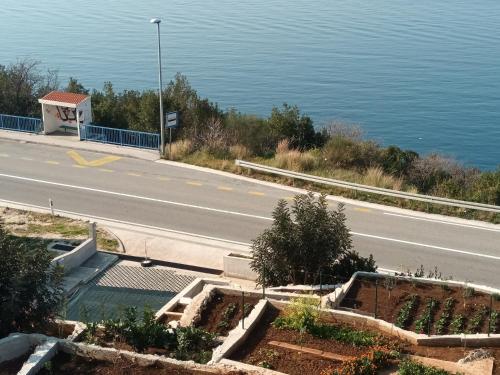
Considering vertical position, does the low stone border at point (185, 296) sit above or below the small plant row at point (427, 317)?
below

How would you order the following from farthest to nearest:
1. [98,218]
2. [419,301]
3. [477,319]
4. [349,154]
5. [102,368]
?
Result: [349,154] → [98,218] → [419,301] → [477,319] → [102,368]

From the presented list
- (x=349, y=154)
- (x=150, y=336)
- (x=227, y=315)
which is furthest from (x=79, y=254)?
(x=349, y=154)

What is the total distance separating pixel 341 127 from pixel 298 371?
1203 inches

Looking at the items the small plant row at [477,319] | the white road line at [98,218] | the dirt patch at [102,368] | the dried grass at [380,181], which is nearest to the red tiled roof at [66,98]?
the white road line at [98,218]

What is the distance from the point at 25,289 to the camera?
11.0 metres

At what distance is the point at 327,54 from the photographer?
75.1 m

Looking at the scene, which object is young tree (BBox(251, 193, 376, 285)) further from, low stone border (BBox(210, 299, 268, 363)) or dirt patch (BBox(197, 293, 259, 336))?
low stone border (BBox(210, 299, 268, 363))

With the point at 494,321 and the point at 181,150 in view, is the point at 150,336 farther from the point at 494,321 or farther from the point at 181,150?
the point at 181,150

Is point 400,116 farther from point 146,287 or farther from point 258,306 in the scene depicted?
point 258,306

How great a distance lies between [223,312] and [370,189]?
11940mm

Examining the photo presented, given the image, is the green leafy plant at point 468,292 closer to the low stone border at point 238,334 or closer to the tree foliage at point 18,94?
the low stone border at point 238,334

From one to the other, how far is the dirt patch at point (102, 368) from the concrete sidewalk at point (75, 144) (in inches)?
750

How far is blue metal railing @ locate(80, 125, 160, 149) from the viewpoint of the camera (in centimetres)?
3050

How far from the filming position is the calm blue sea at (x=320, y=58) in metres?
55.9
